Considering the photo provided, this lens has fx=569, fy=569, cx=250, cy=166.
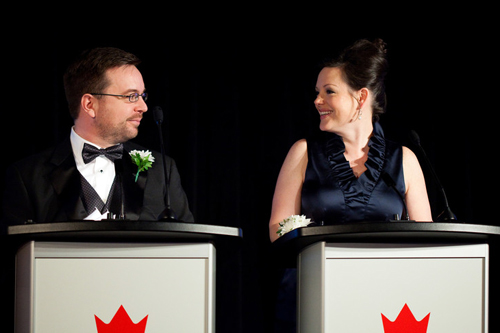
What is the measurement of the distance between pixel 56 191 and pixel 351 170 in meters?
1.39

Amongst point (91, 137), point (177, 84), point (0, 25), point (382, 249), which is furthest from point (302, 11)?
point (382, 249)

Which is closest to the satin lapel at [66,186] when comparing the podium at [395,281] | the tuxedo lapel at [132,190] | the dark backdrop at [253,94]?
the tuxedo lapel at [132,190]

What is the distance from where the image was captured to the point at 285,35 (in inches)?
129

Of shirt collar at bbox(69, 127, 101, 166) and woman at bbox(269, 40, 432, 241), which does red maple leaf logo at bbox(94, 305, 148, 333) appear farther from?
shirt collar at bbox(69, 127, 101, 166)

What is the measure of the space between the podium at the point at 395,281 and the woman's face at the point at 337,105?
4.08 feet

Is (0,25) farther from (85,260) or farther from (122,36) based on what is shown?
(85,260)

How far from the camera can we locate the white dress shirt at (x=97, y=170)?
266cm

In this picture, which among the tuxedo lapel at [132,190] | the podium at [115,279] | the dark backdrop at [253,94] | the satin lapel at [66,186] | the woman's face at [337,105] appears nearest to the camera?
the podium at [115,279]

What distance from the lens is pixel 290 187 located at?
2777 millimetres

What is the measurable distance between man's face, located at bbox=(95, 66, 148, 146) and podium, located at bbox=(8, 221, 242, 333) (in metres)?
1.17

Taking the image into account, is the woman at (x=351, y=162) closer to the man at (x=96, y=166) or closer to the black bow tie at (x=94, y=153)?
the man at (x=96, y=166)

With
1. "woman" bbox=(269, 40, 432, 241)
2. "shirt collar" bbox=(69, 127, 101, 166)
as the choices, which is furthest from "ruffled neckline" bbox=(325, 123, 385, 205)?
"shirt collar" bbox=(69, 127, 101, 166)

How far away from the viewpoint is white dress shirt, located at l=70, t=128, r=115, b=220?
105 inches

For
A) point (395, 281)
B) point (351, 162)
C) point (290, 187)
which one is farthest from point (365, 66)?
point (395, 281)
